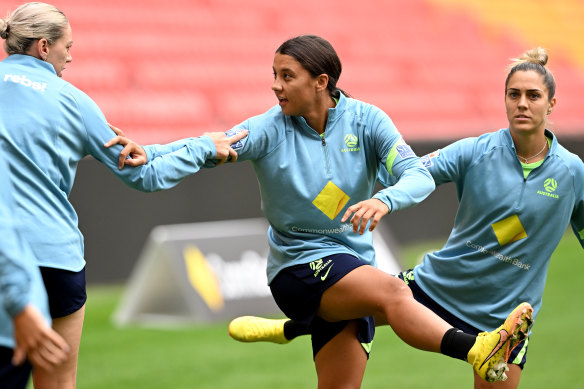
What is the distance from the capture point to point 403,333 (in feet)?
11.8

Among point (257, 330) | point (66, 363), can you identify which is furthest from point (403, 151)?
point (66, 363)

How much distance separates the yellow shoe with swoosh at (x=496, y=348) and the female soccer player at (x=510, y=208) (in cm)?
66

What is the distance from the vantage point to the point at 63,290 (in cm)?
344

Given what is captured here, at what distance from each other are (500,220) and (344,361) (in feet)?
3.33

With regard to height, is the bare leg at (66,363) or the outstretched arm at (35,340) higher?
the outstretched arm at (35,340)

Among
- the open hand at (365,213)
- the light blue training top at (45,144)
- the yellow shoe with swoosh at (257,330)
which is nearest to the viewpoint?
the light blue training top at (45,144)

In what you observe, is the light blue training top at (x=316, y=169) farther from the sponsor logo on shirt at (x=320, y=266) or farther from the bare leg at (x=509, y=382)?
the bare leg at (x=509, y=382)

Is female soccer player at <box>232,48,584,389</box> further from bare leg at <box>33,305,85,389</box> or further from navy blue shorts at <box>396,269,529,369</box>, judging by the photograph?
bare leg at <box>33,305,85,389</box>

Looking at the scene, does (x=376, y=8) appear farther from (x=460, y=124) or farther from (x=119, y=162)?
(x=119, y=162)

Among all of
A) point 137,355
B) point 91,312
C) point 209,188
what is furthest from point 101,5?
point 137,355

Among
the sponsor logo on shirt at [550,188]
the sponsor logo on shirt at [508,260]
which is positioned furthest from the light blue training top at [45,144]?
the sponsor logo on shirt at [550,188]

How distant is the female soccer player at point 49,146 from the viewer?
326 centimetres

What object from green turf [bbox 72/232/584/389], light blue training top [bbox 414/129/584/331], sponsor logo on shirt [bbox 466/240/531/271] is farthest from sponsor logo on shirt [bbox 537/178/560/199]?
green turf [bbox 72/232/584/389]

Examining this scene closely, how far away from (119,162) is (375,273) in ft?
3.94
